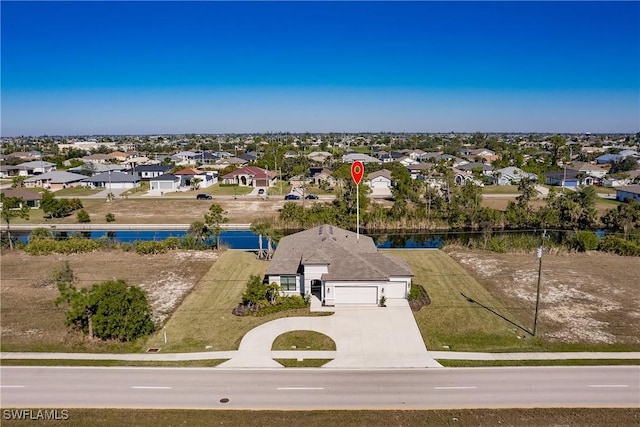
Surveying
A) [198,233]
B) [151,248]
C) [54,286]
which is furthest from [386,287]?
[54,286]

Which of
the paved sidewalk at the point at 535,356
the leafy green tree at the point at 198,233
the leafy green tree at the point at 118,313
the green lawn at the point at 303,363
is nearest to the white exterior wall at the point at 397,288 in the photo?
the paved sidewalk at the point at 535,356

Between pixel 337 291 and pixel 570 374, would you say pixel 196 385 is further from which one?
pixel 570 374

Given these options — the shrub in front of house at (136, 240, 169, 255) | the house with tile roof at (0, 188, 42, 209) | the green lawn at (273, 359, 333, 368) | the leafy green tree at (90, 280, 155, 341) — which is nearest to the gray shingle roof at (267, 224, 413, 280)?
the green lawn at (273, 359, 333, 368)

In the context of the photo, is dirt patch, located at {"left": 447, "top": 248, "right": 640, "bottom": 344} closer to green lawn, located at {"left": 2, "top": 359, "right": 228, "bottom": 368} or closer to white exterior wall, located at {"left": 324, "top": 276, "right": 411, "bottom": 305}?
white exterior wall, located at {"left": 324, "top": 276, "right": 411, "bottom": 305}

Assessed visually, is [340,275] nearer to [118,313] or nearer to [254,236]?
[118,313]

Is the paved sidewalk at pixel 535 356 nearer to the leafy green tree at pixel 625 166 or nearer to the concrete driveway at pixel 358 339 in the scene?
the concrete driveway at pixel 358 339

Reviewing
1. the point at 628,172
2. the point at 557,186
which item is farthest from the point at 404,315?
the point at 628,172
